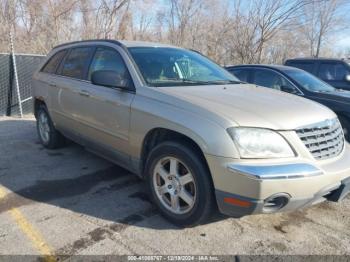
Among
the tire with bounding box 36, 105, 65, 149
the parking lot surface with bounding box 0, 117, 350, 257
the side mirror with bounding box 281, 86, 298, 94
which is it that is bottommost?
the parking lot surface with bounding box 0, 117, 350, 257

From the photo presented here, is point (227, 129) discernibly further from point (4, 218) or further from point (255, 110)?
point (4, 218)

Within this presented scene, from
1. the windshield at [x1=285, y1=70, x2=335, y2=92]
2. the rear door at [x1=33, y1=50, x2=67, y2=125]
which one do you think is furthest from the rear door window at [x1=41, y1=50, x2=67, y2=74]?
the windshield at [x1=285, y1=70, x2=335, y2=92]

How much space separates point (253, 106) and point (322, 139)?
672 millimetres

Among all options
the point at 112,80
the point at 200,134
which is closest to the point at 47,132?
the point at 112,80

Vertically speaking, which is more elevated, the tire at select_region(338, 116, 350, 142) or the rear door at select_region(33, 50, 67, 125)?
the rear door at select_region(33, 50, 67, 125)

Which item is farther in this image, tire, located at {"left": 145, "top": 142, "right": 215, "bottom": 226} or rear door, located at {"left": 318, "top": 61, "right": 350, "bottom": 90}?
rear door, located at {"left": 318, "top": 61, "right": 350, "bottom": 90}

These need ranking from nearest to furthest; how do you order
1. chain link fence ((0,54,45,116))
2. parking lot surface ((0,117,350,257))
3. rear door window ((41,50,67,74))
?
parking lot surface ((0,117,350,257)), rear door window ((41,50,67,74)), chain link fence ((0,54,45,116))

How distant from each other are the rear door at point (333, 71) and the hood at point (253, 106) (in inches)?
259

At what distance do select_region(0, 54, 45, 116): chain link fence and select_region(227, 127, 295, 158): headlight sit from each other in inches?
299

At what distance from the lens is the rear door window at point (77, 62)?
4.55 metres

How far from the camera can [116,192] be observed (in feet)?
13.4

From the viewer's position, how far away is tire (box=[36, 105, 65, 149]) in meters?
5.59

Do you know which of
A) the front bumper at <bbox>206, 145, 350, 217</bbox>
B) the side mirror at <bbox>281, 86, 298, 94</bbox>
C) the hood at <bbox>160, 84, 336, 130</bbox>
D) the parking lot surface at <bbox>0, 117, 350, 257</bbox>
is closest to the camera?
the front bumper at <bbox>206, 145, 350, 217</bbox>

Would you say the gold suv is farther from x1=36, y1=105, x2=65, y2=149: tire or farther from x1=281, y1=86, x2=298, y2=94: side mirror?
x1=281, y1=86, x2=298, y2=94: side mirror
